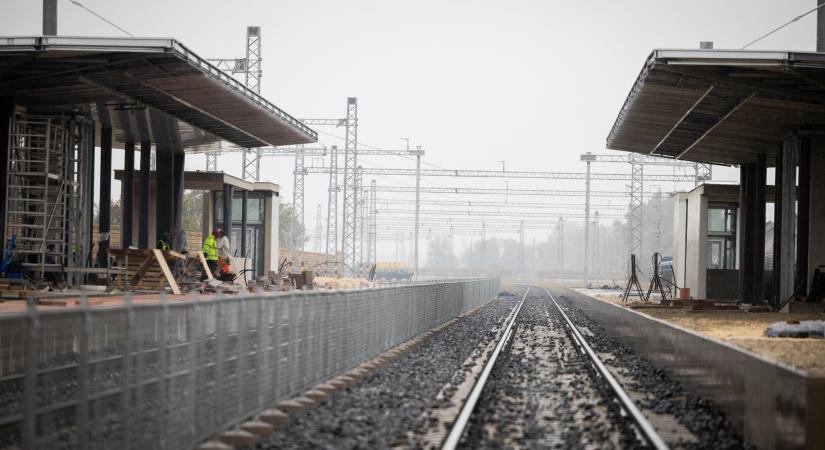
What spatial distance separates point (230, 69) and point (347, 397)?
36.0m

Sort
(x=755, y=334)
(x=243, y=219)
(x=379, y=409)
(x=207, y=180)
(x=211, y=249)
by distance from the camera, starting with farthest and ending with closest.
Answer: (x=243, y=219) < (x=207, y=180) < (x=211, y=249) < (x=755, y=334) < (x=379, y=409)

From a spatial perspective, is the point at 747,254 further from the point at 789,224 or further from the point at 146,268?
the point at 146,268

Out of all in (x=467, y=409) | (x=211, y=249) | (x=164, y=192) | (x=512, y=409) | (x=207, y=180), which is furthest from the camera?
(x=207, y=180)

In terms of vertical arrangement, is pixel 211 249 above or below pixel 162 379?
above

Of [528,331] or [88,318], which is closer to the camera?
[88,318]

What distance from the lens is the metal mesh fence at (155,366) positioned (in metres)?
6.75

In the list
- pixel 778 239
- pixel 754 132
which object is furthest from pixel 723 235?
pixel 754 132

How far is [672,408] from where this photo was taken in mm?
11758

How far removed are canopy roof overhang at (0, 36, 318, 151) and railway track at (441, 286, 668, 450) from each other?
9.75 meters

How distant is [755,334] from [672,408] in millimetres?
7437

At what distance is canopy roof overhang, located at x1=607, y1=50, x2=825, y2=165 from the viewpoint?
21.5 meters

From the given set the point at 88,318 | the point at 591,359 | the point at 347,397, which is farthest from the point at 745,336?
the point at 88,318

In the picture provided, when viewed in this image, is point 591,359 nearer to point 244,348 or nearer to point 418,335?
point 418,335

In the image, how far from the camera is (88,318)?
23.0ft
